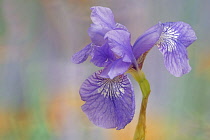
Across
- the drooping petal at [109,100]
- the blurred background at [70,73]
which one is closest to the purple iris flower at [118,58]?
the drooping petal at [109,100]

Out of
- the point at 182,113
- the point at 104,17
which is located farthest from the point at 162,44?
the point at 182,113

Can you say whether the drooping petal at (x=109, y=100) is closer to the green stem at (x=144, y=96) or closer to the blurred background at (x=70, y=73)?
the green stem at (x=144, y=96)

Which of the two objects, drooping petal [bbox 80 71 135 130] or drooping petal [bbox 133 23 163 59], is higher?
drooping petal [bbox 133 23 163 59]

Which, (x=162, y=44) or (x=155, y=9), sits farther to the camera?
(x=155, y=9)

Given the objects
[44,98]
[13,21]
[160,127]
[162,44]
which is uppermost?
[13,21]

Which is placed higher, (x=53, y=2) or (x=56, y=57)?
(x=53, y=2)

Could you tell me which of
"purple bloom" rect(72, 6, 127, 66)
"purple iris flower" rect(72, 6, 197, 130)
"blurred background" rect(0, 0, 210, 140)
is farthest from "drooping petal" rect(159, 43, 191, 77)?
"blurred background" rect(0, 0, 210, 140)

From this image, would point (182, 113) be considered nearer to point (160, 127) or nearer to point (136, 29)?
point (160, 127)

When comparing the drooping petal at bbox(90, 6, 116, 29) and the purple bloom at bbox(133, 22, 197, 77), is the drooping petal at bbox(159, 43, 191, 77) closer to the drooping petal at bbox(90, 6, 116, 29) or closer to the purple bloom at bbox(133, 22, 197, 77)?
the purple bloom at bbox(133, 22, 197, 77)
